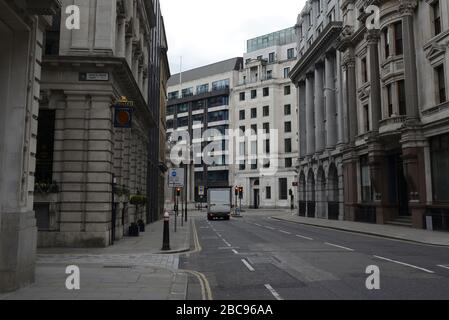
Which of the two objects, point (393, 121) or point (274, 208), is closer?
point (393, 121)

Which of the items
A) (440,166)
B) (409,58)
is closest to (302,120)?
(409,58)

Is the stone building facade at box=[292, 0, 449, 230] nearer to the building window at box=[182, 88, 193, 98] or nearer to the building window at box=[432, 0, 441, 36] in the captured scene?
the building window at box=[432, 0, 441, 36]

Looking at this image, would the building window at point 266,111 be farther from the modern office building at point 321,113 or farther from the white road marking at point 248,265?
the white road marking at point 248,265

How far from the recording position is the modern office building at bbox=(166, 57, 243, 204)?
101m

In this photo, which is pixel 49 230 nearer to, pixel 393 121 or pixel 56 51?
pixel 56 51

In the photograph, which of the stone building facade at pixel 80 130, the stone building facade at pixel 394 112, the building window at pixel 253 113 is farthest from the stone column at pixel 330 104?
the building window at pixel 253 113

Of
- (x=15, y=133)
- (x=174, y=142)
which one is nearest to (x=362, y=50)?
(x=15, y=133)

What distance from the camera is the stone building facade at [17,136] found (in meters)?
9.73

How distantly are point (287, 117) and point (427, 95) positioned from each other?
205 feet

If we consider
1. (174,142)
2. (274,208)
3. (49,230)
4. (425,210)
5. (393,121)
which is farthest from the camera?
(174,142)

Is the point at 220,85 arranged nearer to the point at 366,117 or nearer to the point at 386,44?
the point at 366,117

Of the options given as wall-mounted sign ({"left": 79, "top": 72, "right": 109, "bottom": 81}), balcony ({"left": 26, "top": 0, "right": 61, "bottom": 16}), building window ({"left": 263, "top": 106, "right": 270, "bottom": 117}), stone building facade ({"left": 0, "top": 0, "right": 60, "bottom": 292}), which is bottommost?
stone building facade ({"left": 0, "top": 0, "right": 60, "bottom": 292})

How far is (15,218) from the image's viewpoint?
32.3 ft

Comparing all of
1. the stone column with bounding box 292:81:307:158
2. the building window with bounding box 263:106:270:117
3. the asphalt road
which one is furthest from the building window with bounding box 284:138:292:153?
the asphalt road
